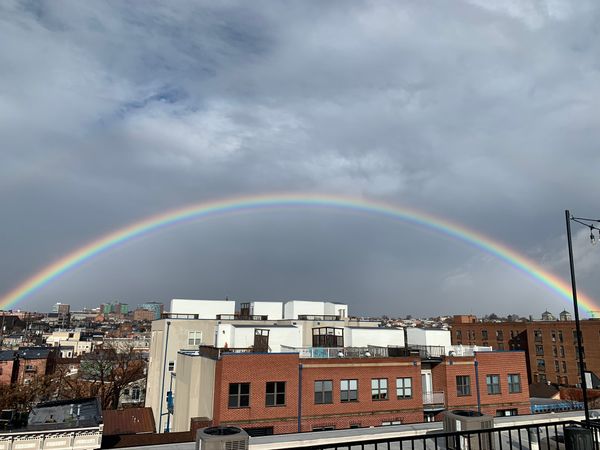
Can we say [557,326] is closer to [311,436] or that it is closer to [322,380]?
[322,380]

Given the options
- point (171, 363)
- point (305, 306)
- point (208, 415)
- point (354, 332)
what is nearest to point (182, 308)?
point (171, 363)

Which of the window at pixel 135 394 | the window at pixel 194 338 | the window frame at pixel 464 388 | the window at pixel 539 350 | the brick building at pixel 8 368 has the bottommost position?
the window at pixel 135 394

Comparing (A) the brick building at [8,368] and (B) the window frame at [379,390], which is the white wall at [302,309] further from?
(A) the brick building at [8,368]

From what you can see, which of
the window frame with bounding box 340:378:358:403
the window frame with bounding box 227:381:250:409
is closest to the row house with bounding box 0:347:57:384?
the window frame with bounding box 227:381:250:409

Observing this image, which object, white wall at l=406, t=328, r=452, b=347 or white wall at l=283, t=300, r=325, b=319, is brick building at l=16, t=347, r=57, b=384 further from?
white wall at l=406, t=328, r=452, b=347

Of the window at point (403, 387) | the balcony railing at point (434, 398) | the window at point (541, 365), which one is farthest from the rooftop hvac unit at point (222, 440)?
the window at point (541, 365)
